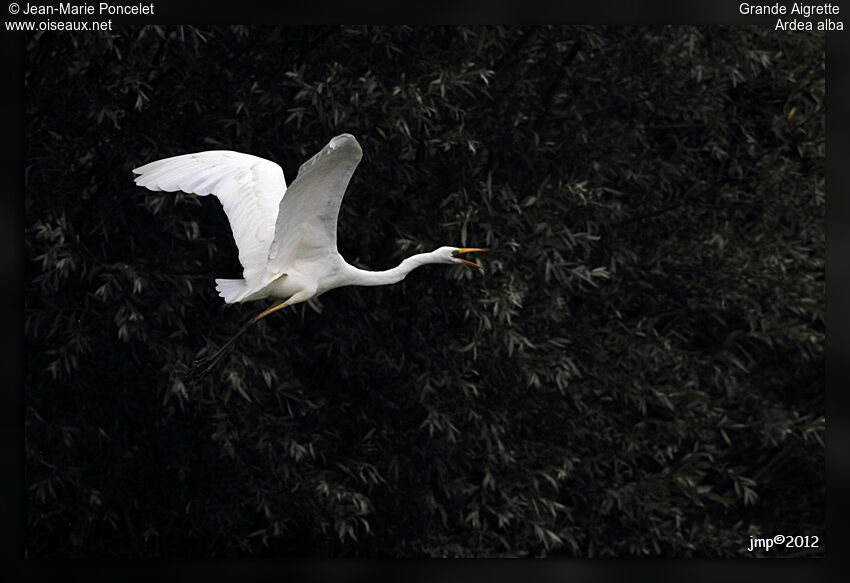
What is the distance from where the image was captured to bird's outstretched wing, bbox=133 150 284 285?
170 inches

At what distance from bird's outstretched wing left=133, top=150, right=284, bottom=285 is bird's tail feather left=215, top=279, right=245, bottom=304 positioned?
0.06 meters

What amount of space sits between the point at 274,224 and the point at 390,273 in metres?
0.42

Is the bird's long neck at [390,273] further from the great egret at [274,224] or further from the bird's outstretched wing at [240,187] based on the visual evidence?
the bird's outstretched wing at [240,187]

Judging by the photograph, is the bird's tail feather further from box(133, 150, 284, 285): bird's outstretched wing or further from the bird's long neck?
the bird's long neck

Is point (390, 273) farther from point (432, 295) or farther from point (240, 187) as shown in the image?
point (432, 295)

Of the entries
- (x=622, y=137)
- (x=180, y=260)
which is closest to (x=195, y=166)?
(x=180, y=260)

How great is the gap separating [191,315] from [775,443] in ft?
9.28

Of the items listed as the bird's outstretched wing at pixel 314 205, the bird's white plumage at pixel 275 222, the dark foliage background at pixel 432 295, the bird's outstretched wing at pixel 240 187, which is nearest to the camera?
the bird's outstretched wing at pixel 314 205

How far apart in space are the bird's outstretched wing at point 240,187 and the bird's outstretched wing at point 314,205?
151 millimetres

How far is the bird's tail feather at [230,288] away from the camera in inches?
163

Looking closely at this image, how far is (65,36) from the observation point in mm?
5129

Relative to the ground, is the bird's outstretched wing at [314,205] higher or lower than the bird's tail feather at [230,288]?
higher

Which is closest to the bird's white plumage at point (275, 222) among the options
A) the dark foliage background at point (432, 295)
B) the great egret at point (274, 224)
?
the great egret at point (274, 224)

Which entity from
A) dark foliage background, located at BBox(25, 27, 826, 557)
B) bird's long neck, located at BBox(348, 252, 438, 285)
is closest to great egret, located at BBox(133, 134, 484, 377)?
bird's long neck, located at BBox(348, 252, 438, 285)
